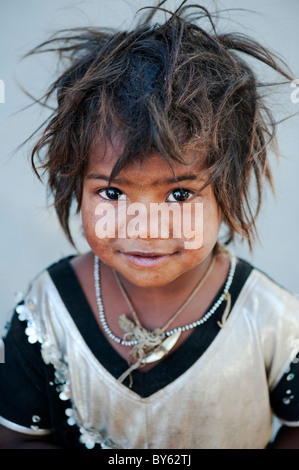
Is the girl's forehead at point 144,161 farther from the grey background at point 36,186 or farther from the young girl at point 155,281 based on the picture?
the grey background at point 36,186

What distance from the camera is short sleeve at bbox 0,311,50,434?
1.00 m

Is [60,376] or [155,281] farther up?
[155,281]

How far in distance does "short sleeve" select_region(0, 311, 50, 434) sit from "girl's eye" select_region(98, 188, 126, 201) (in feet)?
0.98

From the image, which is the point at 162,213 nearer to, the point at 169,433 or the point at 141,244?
the point at 141,244

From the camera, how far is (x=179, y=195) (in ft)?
2.79

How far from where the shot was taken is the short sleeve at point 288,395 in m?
0.98

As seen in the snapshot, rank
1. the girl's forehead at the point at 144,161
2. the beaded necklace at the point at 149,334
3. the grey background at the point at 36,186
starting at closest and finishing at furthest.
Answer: the girl's forehead at the point at 144,161 → the beaded necklace at the point at 149,334 → the grey background at the point at 36,186

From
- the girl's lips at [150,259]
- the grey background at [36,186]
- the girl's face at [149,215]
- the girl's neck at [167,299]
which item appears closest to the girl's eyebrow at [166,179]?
the girl's face at [149,215]

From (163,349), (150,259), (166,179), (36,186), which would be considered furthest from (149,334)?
(36,186)

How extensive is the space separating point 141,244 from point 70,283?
0.26 meters

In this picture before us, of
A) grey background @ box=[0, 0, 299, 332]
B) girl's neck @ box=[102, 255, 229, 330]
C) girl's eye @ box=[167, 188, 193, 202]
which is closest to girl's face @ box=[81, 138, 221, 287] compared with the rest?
girl's eye @ box=[167, 188, 193, 202]

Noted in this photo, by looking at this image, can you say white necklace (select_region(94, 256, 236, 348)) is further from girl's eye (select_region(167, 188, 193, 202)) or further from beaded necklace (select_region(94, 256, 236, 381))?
girl's eye (select_region(167, 188, 193, 202))

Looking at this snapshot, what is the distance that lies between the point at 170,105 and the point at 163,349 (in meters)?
0.41

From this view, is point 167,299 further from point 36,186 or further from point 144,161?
point 36,186
